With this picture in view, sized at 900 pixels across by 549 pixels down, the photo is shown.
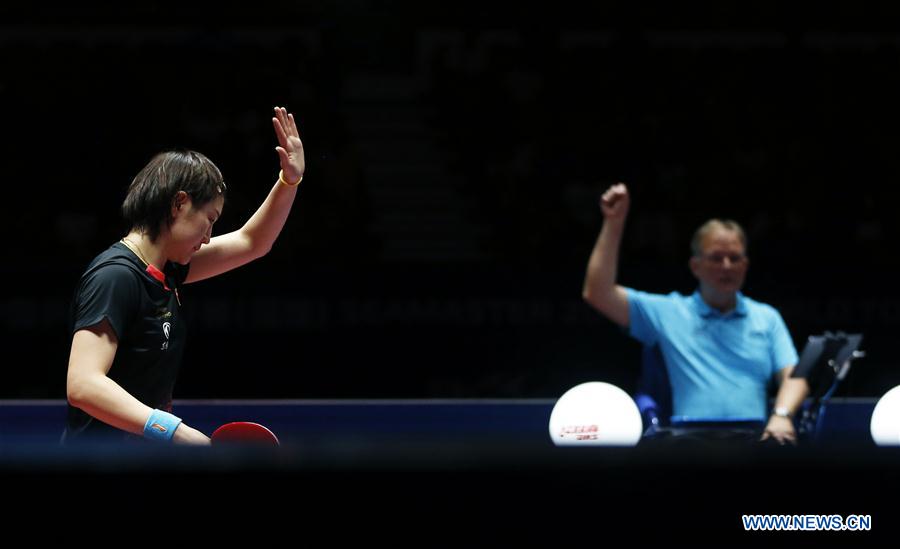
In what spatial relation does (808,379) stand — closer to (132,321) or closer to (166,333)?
(166,333)

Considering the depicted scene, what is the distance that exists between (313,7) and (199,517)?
11020mm

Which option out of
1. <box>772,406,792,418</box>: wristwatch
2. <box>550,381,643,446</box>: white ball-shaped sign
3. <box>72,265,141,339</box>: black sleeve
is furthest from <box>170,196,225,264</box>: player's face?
<box>772,406,792,418</box>: wristwatch

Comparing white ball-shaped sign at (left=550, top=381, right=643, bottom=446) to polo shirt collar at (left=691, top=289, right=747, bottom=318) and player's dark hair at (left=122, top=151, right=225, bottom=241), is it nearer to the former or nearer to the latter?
polo shirt collar at (left=691, top=289, right=747, bottom=318)

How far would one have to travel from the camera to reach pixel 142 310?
2.37 m

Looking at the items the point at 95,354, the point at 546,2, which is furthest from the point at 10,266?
the point at 546,2

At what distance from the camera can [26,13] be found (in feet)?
37.7

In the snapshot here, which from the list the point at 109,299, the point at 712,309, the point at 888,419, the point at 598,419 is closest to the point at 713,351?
the point at 712,309

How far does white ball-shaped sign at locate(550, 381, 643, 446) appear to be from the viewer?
11.8ft

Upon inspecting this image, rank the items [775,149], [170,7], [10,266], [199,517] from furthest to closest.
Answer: [170,7], [775,149], [10,266], [199,517]

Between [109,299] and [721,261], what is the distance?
2650 millimetres

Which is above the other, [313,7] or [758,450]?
[313,7]

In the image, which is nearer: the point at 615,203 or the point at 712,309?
the point at 615,203

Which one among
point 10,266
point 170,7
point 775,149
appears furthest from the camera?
point 170,7

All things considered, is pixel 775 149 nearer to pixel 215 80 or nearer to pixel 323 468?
pixel 215 80
